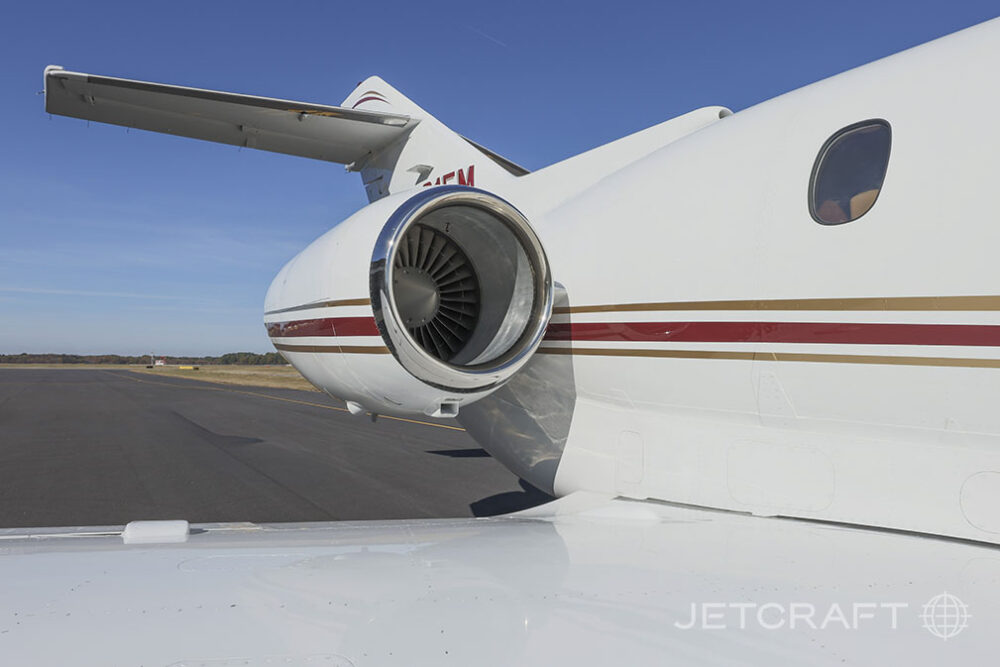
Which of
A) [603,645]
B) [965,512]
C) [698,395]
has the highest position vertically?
[698,395]

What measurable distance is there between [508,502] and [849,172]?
5.52m

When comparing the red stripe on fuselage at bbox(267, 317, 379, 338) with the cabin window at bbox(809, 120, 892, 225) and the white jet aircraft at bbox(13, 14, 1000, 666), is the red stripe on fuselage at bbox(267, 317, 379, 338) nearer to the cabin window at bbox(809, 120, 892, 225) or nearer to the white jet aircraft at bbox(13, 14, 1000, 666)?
the white jet aircraft at bbox(13, 14, 1000, 666)

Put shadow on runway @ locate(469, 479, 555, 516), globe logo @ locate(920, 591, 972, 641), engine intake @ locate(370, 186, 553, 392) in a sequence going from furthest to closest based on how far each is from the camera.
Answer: shadow on runway @ locate(469, 479, 555, 516) < engine intake @ locate(370, 186, 553, 392) < globe logo @ locate(920, 591, 972, 641)

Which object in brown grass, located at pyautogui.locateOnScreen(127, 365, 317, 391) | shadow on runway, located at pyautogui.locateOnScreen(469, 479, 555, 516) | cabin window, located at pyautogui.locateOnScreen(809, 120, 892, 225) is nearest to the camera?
cabin window, located at pyautogui.locateOnScreen(809, 120, 892, 225)

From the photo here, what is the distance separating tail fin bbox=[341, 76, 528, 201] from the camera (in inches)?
221

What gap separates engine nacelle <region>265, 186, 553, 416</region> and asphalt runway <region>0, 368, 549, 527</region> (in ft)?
11.8

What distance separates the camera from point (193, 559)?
2.45 meters

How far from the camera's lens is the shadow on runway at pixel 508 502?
7137 millimetres

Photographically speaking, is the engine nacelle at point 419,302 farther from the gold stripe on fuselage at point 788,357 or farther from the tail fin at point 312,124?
the tail fin at point 312,124

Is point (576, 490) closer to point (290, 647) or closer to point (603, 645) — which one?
point (603, 645)

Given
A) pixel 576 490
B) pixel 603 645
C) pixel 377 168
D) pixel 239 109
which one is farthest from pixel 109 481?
pixel 603 645

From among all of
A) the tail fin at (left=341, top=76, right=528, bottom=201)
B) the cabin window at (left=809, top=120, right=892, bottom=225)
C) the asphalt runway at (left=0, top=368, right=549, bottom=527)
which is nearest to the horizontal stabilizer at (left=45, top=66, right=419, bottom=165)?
the tail fin at (left=341, top=76, right=528, bottom=201)

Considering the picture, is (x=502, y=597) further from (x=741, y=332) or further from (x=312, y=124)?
(x=312, y=124)

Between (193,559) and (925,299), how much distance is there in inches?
107
